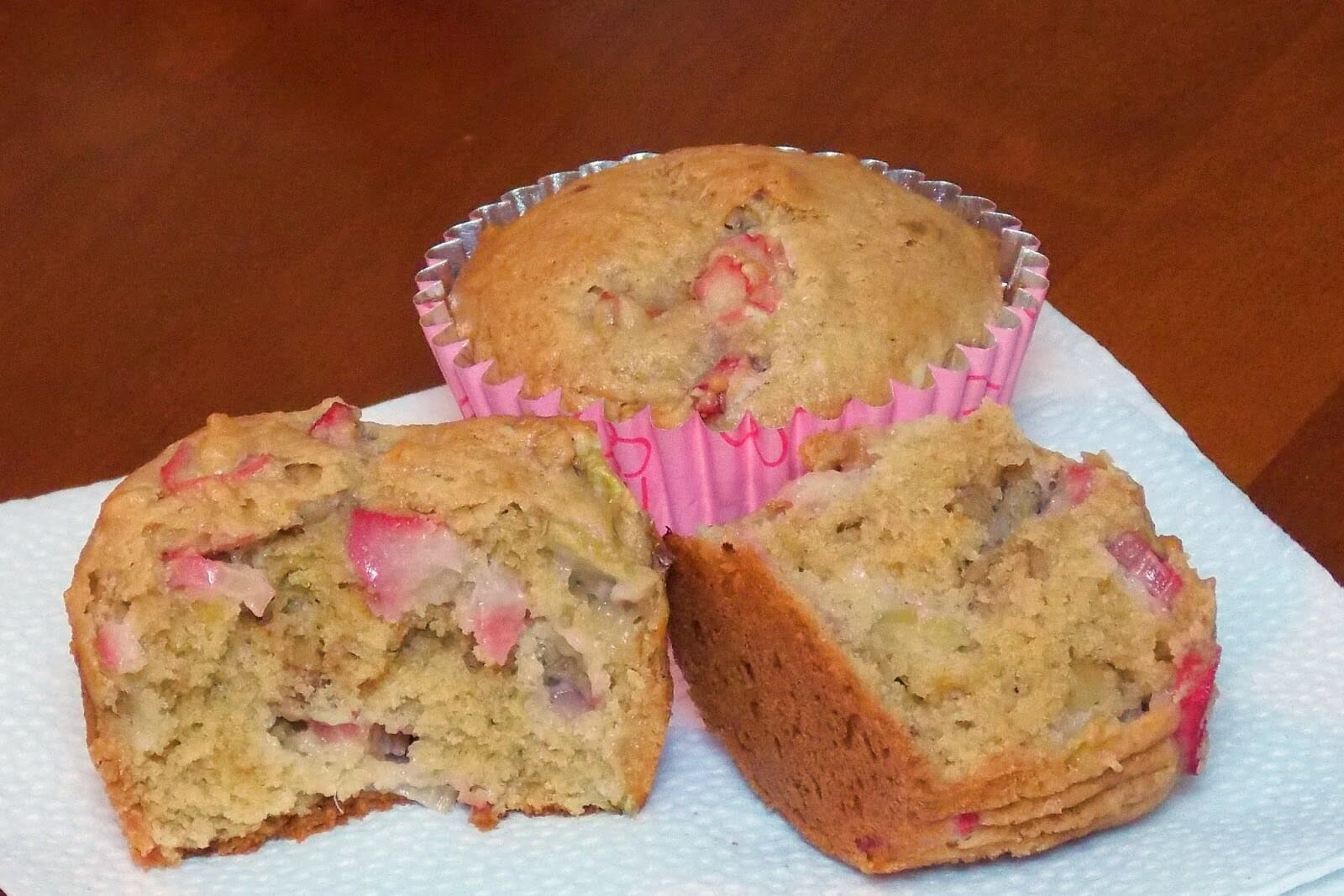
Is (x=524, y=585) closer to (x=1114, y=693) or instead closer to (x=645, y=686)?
(x=645, y=686)

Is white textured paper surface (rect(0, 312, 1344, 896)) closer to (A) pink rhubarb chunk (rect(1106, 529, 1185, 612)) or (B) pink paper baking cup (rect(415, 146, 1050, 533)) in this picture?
(A) pink rhubarb chunk (rect(1106, 529, 1185, 612))

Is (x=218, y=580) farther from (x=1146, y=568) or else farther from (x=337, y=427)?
(x=1146, y=568)

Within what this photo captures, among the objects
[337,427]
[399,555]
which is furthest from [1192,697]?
[337,427]

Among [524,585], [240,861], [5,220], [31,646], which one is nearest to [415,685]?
[524,585]

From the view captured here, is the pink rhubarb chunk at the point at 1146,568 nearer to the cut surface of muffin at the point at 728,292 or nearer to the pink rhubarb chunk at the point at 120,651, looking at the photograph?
the cut surface of muffin at the point at 728,292

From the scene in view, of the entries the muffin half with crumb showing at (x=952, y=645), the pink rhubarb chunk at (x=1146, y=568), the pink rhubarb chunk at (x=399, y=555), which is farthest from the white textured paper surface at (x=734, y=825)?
the pink rhubarb chunk at (x=399, y=555)

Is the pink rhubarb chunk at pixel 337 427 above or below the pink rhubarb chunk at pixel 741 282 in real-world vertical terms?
above
